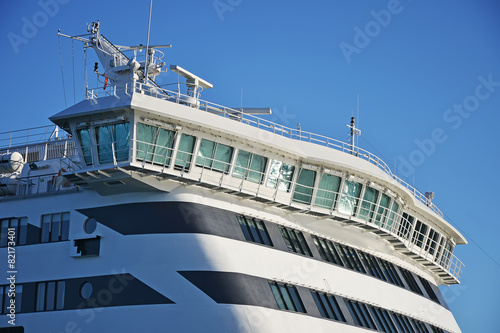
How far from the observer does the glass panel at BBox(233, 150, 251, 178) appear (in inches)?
1353

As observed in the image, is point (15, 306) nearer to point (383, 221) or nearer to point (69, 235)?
point (69, 235)

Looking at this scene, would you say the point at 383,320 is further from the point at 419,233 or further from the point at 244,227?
the point at 244,227

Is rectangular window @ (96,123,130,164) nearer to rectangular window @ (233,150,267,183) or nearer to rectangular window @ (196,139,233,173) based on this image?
rectangular window @ (196,139,233,173)

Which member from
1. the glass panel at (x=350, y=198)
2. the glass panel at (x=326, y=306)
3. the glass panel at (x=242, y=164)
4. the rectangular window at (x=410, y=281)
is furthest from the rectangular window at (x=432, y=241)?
the glass panel at (x=242, y=164)

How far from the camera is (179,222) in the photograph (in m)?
32.6

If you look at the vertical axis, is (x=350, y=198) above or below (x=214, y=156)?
below

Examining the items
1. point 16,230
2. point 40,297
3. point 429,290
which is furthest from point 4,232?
point 429,290

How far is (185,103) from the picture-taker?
3531 cm

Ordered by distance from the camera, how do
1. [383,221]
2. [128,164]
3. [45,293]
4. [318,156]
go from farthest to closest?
[383,221]
[318,156]
[45,293]
[128,164]

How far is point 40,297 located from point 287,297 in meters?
10.4

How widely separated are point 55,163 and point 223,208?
9758 millimetres

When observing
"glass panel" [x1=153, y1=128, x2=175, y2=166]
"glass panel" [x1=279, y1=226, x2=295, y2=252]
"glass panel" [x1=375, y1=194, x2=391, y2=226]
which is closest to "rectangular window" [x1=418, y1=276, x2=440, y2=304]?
"glass panel" [x1=375, y1=194, x2=391, y2=226]

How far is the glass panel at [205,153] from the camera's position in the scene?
3322 cm

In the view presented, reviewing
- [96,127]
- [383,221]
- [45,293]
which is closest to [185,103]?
[96,127]
